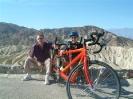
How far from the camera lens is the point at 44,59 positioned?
25.7ft

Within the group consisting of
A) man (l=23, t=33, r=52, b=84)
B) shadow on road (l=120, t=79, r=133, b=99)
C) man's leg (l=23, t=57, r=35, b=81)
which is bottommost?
shadow on road (l=120, t=79, r=133, b=99)

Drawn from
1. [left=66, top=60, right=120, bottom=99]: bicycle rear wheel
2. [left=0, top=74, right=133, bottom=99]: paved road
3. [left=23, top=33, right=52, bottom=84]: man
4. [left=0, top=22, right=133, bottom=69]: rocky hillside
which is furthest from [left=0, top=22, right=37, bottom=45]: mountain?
[left=66, top=60, right=120, bottom=99]: bicycle rear wheel

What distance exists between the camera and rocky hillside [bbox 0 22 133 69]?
6801 cm

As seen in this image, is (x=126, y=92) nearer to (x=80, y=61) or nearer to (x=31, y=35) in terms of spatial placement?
(x=80, y=61)

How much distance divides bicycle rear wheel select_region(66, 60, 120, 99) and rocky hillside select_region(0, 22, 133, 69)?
19.7 metres

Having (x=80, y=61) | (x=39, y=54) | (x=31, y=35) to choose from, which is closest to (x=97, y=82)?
(x=80, y=61)

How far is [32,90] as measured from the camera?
6.88 meters

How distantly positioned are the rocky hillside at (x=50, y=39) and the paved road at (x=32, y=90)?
18658 mm

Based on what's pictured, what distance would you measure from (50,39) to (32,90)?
2099 cm

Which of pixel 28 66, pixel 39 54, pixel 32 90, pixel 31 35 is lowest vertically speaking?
pixel 32 90

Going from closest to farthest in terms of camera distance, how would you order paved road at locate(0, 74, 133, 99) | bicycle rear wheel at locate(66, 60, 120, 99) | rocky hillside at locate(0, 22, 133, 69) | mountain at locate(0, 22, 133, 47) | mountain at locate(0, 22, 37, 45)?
bicycle rear wheel at locate(66, 60, 120, 99), paved road at locate(0, 74, 133, 99), rocky hillside at locate(0, 22, 133, 69), mountain at locate(0, 22, 133, 47), mountain at locate(0, 22, 37, 45)

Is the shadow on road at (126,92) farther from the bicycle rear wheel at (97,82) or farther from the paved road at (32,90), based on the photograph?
the bicycle rear wheel at (97,82)

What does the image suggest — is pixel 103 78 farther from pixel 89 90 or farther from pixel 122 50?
pixel 122 50

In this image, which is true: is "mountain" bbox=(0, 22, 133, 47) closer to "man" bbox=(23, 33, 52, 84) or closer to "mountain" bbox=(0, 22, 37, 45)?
"mountain" bbox=(0, 22, 37, 45)
